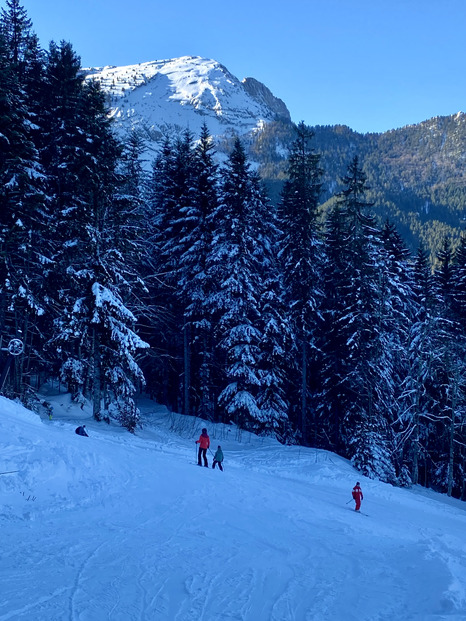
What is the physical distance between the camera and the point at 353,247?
93.5 ft

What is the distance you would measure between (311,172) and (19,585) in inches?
1138

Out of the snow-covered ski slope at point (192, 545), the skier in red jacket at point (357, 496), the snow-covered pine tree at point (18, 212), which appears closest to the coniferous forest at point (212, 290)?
the snow-covered pine tree at point (18, 212)

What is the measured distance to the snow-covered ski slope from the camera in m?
6.04

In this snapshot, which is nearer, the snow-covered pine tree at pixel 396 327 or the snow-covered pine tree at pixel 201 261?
the snow-covered pine tree at pixel 396 327

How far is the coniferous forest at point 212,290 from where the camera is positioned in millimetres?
21906

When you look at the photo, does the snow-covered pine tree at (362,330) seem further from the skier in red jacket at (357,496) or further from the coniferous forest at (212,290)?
the skier in red jacket at (357,496)

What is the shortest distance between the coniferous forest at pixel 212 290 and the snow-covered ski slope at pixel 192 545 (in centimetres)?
755

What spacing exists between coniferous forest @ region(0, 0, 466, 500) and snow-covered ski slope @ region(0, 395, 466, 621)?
24.8 ft

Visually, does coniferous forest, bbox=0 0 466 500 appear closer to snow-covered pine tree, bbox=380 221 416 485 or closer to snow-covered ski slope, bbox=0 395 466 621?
snow-covered pine tree, bbox=380 221 416 485

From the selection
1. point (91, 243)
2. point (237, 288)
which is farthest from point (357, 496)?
point (91, 243)

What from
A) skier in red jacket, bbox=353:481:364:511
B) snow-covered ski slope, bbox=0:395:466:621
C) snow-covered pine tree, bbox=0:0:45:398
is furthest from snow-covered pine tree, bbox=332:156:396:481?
snow-covered pine tree, bbox=0:0:45:398

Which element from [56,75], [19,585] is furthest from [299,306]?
[19,585]

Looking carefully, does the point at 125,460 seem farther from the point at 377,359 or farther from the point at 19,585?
the point at 377,359

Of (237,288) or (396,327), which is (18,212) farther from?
(396,327)
